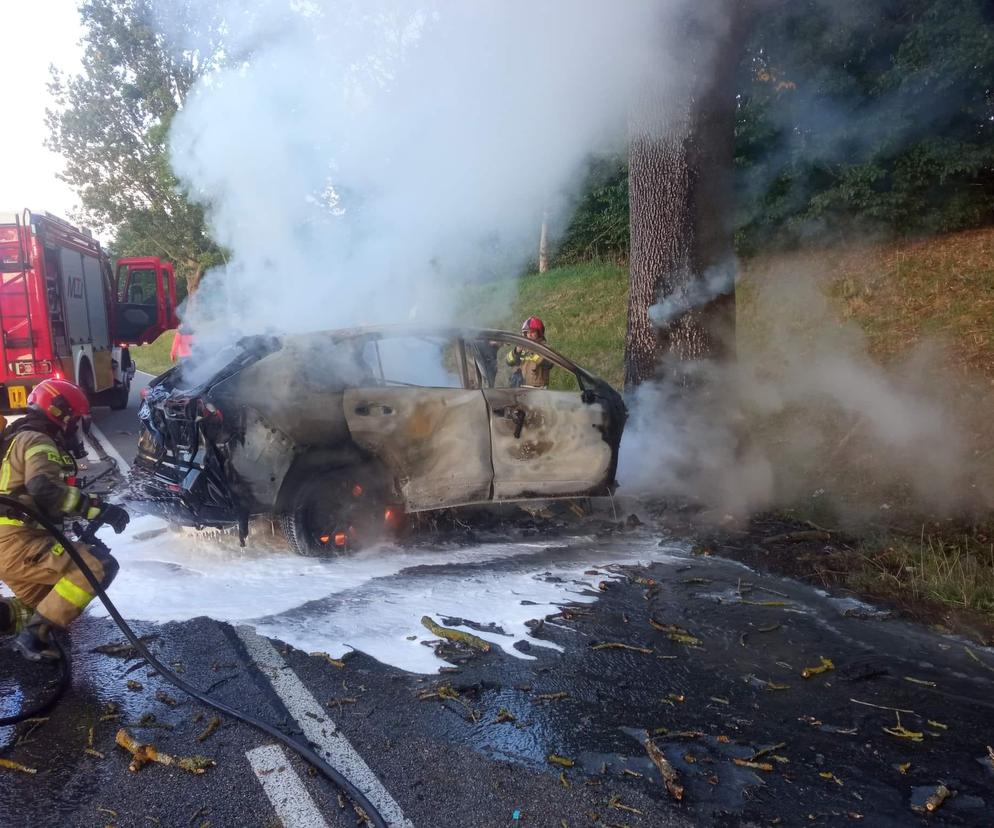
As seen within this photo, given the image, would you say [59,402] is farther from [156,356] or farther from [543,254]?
[156,356]

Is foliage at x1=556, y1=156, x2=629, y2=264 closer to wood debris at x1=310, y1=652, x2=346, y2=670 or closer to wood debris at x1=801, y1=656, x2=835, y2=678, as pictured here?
wood debris at x1=801, y1=656, x2=835, y2=678

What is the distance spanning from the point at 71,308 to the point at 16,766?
9.52m

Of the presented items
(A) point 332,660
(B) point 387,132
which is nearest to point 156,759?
(A) point 332,660

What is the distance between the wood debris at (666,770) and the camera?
272 cm

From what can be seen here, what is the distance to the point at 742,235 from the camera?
13523 mm

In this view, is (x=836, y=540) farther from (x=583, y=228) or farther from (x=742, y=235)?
(x=583, y=228)

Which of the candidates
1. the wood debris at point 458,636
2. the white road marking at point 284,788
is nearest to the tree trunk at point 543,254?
the wood debris at point 458,636

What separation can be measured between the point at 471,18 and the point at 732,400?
13.0ft

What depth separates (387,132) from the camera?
23.6ft

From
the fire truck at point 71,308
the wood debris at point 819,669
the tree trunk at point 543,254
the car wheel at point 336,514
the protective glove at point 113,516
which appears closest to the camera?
the wood debris at point 819,669

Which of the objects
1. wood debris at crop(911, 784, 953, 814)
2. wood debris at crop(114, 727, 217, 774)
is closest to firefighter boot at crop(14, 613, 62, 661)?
wood debris at crop(114, 727, 217, 774)

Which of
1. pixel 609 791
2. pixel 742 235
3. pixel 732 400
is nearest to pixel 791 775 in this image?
pixel 609 791

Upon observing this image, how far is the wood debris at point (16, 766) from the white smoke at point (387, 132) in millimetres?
4539

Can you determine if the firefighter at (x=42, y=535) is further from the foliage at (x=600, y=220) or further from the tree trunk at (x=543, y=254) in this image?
the tree trunk at (x=543, y=254)
